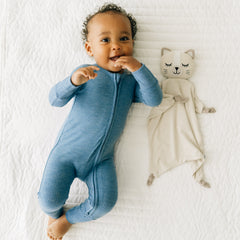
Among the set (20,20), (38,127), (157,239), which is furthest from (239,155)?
(20,20)

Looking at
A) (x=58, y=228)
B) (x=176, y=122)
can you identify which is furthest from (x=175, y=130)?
(x=58, y=228)

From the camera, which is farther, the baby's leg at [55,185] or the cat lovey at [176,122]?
the cat lovey at [176,122]

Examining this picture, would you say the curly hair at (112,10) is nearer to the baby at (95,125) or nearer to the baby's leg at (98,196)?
the baby at (95,125)

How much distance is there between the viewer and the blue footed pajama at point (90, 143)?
1.01 meters

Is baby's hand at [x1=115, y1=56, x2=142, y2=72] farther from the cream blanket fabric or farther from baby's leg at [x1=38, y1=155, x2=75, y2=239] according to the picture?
baby's leg at [x1=38, y1=155, x2=75, y2=239]

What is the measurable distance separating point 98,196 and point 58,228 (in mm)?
229

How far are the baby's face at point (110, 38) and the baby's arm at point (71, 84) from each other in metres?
0.09

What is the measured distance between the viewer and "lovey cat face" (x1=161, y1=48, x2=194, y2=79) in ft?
3.68

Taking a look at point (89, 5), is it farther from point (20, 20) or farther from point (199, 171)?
point (199, 171)

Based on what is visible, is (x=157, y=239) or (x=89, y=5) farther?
(x=89, y=5)

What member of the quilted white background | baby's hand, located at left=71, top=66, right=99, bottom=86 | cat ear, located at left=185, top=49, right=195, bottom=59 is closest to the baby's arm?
baby's hand, located at left=71, top=66, right=99, bottom=86

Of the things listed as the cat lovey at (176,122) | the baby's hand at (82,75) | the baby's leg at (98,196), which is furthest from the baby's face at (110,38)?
the baby's leg at (98,196)

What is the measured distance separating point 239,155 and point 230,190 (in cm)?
16

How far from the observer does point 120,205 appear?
1.12 m
